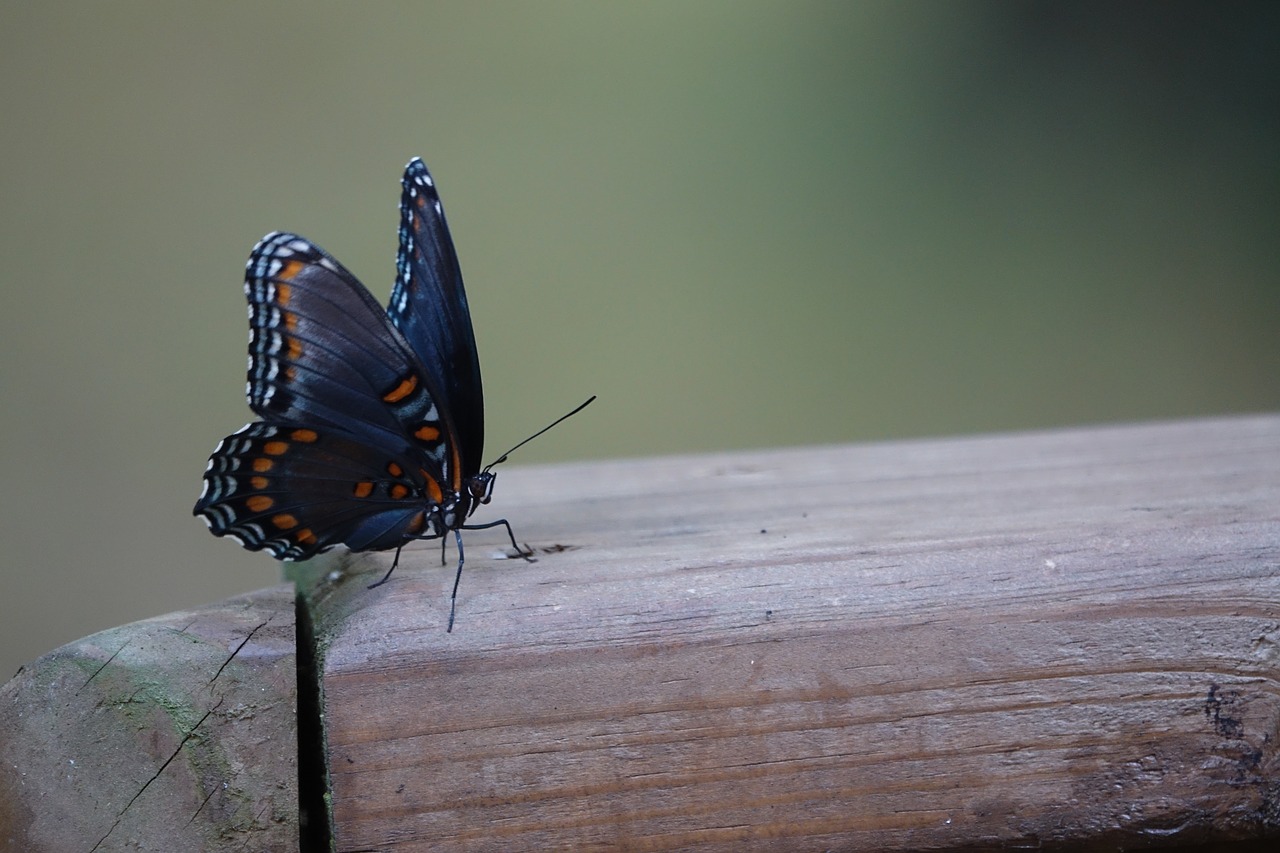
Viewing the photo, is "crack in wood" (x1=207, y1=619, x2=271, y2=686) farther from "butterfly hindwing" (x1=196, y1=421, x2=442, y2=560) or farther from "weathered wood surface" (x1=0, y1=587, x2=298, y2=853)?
"butterfly hindwing" (x1=196, y1=421, x2=442, y2=560)

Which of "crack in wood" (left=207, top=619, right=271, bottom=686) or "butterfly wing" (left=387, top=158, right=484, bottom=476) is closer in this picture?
"crack in wood" (left=207, top=619, right=271, bottom=686)

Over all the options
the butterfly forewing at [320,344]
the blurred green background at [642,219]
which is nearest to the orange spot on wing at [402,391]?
the butterfly forewing at [320,344]

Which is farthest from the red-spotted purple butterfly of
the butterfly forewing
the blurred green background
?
the blurred green background

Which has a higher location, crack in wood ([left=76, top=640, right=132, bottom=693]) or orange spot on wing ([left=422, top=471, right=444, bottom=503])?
orange spot on wing ([left=422, top=471, right=444, bottom=503])

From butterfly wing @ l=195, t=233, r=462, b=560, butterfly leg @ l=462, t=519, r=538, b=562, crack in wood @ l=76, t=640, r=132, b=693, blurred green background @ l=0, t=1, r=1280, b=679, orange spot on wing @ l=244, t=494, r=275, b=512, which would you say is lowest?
crack in wood @ l=76, t=640, r=132, b=693

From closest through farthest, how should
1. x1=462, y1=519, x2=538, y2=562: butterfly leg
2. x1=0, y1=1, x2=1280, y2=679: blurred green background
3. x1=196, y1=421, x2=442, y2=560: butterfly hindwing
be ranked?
x1=462, y1=519, x2=538, y2=562: butterfly leg
x1=196, y1=421, x2=442, y2=560: butterfly hindwing
x1=0, y1=1, x2=1280, y2=679: blurred green background

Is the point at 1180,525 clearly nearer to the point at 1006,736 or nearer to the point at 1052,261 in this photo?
the point at 1006,736
